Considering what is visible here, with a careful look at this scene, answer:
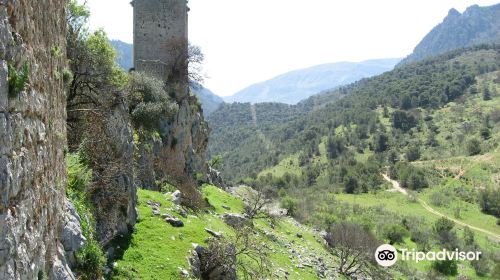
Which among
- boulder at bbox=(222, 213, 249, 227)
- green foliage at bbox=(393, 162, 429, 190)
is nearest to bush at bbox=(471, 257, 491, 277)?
boulder at bbox=(222, 213, 249, 227)

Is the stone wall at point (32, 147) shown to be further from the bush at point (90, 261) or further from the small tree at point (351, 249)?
the small tree at point (351, 249)

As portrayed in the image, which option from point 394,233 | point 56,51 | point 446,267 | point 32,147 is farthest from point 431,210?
point 32,147

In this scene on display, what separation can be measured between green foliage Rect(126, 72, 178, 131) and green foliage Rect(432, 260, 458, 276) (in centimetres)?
3199

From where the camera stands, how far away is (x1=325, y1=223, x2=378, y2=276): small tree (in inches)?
1352

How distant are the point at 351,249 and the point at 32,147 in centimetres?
3300

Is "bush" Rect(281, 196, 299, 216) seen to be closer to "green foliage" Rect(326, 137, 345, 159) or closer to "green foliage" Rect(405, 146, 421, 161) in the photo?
"green foliage" Rect(405, 146, 421, 161)

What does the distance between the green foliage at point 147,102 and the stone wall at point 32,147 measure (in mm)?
18003

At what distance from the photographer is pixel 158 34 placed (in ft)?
107

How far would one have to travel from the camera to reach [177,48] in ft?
109

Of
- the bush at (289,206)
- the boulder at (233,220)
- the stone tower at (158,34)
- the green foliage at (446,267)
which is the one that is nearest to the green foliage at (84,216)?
the boulder at (233,220)

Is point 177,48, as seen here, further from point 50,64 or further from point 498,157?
point 498,157

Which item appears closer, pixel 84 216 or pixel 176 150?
pixel 84 216

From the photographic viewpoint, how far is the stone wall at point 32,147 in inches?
226

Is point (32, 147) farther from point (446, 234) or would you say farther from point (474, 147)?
point (474, 147)
